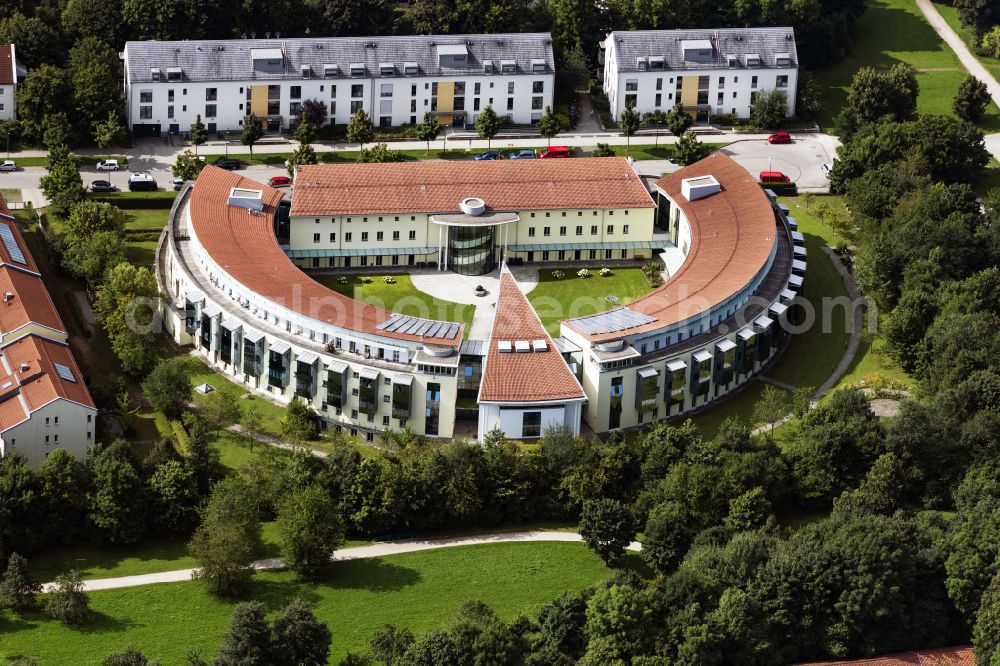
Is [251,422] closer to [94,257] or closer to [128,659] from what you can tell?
[94,257]

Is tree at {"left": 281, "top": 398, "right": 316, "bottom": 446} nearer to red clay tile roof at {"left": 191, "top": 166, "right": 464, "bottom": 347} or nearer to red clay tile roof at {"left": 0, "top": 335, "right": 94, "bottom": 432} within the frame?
red clay tile roof at {"left": 191, "top": 166, "right": 464, "bottom": 347}

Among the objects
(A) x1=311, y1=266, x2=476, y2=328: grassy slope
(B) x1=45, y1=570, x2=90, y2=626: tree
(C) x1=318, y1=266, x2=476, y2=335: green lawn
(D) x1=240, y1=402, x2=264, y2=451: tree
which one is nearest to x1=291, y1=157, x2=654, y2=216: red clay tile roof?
(C) x1=318, y1=266, x2=476, y2=335: green lawn

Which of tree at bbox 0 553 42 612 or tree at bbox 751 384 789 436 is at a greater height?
tree at bbox 751 384 789 436

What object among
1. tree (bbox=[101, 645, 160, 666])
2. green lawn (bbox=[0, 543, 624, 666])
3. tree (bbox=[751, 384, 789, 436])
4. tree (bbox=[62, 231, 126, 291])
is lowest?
green lawn (bbox=[0, 543, 624, 666])

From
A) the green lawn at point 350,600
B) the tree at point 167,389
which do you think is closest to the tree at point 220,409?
the tree at point 167,389

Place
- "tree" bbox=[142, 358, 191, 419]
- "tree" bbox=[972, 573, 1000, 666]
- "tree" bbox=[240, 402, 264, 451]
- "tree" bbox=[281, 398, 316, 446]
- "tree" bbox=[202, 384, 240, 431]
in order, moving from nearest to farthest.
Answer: "tree" bbox=[972, 573, 1000, 666] → "tree" bbox=[240, 402, 264, 451] → "tree" bbox=[281, 398, 316, 446] → "tree" bbox=[202, 384, 240, 431] → "tree" bbox=[142, 358, 191, 419]

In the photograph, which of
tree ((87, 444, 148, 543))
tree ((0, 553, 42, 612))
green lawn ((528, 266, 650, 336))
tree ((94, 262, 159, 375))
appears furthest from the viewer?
green lawn ((528, 266, 650, 336))
